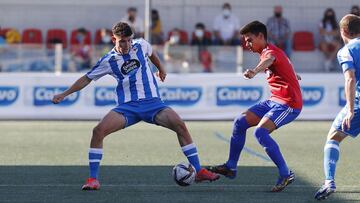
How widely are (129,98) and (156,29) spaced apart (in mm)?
15886

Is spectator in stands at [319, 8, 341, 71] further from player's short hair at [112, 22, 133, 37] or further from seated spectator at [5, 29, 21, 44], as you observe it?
player's short hair at [112, 22, 133, 37]

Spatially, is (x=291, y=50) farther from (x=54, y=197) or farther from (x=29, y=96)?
(x=54, y=197)

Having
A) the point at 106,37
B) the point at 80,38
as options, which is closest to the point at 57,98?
the point at 106,37

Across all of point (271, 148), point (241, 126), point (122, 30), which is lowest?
point (271, 148)

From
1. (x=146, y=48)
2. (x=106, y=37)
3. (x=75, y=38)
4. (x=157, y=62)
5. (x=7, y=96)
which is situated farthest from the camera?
(x=75, y=38)

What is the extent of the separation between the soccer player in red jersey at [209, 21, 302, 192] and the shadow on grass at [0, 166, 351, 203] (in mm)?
382

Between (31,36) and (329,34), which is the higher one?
(329,34)

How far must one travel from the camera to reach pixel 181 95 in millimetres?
21578

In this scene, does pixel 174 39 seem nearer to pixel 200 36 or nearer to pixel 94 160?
pixel 200 36

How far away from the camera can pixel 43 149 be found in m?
15.2

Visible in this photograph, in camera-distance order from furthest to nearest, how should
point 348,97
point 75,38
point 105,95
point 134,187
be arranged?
point 75,38, point 105,95, point 134,187, point 348,97

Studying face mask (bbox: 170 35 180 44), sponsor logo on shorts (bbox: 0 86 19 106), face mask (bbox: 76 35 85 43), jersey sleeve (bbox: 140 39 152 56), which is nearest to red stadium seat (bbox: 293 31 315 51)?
face mask (bbox: 170 35 180 44)

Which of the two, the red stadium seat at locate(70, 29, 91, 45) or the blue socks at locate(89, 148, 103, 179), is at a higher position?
the red stadium seat at locate(70, 29, 91, 45)

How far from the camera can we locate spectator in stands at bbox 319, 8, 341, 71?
1042 inches
